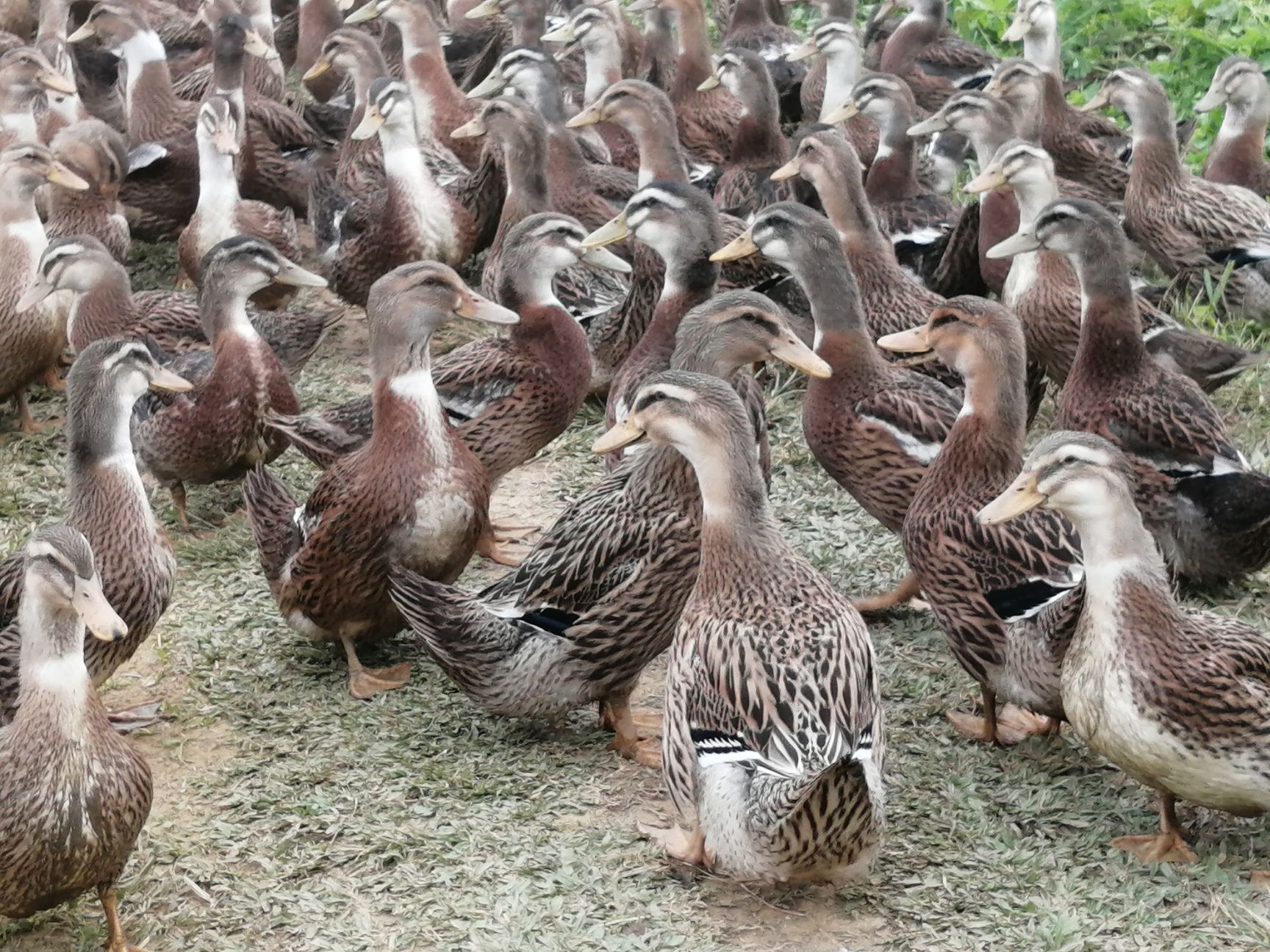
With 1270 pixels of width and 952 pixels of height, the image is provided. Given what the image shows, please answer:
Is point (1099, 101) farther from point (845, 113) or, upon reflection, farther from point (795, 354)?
point (795, 354)

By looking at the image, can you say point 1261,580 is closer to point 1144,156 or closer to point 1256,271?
point 1256,271

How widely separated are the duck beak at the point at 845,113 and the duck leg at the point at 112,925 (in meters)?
5.10

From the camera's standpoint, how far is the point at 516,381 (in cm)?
611

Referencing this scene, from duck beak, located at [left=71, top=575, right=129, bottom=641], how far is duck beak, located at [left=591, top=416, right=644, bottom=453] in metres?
1.33

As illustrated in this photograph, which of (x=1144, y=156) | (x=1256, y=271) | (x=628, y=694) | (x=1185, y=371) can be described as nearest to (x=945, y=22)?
(x=1144, y=156)

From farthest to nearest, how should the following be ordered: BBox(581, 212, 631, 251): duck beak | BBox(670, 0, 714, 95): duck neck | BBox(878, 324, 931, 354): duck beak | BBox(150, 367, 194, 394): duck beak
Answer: BBox(670, 0, 714, 95): duck neck → BBox(581, 212, 631, 251): duck beak → BBox(150, 367, 194, 394): duck beak → BBox(878, 324, 931, 354): duck beak

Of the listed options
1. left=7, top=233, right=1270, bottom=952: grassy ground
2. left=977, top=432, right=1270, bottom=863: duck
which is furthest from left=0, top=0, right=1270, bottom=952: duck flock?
left=7, top=233, right=1270, bottom=952: grassy ground

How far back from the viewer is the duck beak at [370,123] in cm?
761

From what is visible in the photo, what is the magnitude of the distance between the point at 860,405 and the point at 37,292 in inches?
133

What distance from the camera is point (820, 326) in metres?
5.76

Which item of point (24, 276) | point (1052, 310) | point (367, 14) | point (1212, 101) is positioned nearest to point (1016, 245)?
point (1052, 310)

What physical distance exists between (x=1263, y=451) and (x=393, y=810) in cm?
352

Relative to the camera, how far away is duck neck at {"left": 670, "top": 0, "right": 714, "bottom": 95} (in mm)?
8898

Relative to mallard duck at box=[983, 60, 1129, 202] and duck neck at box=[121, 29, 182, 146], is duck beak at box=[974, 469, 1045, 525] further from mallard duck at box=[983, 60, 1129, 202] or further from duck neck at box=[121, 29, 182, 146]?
duck neck at box=[121, 29, 182, 146]
